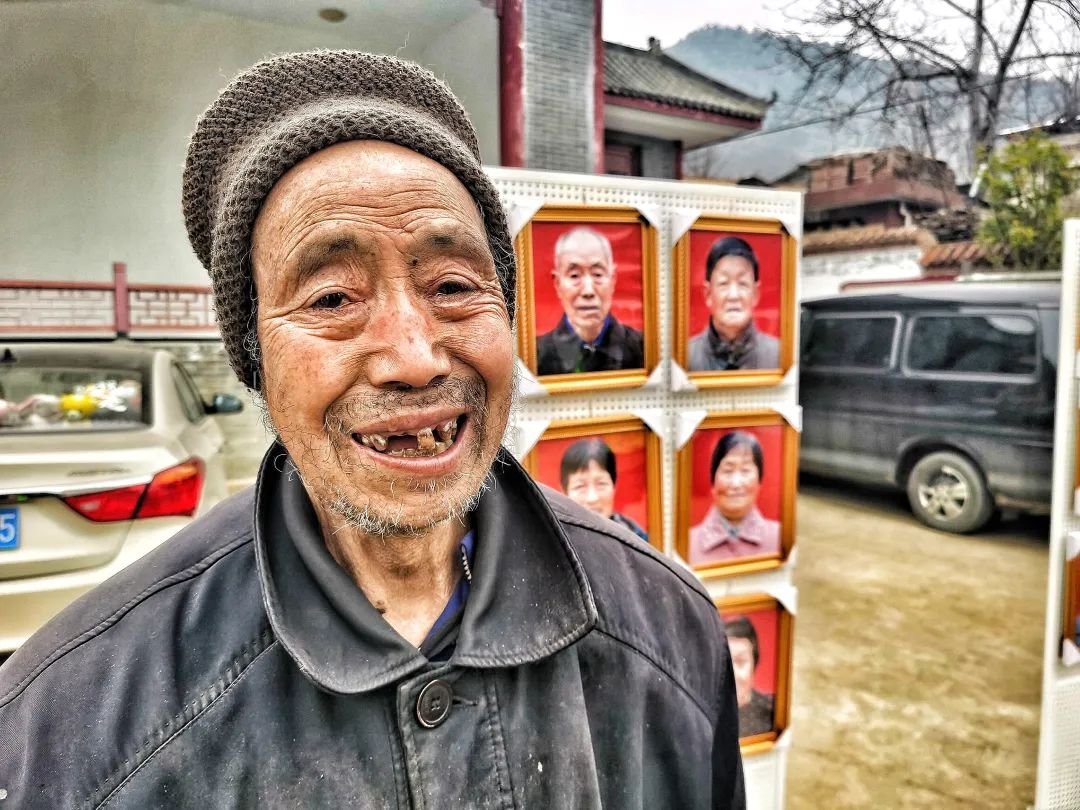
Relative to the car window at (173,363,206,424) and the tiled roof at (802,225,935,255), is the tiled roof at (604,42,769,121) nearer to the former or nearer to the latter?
the tiled roof at (802,225,935,255)

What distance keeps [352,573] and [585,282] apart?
3.12 feet

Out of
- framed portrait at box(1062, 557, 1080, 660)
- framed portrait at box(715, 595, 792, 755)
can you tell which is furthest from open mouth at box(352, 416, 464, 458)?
framed portrait at box(1062, 557, 1080, 660)

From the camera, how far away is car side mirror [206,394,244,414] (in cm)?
145

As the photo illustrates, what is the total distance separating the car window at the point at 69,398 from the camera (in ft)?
4.03

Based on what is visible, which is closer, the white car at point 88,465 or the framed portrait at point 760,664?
the white car at point 88,465

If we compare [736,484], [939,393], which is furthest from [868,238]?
[736,484]

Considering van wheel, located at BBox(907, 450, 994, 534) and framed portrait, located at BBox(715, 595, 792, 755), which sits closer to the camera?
framed portrait, located at BBox(715, 595, 792, 755)

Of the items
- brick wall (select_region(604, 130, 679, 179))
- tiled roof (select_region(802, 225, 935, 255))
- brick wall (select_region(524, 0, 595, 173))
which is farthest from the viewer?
tiled roof (select_region(802, 225, 935, 255))

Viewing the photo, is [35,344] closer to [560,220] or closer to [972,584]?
[560,220]

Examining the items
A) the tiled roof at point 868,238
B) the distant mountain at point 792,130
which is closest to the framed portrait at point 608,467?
the distant mountain at point 792,130

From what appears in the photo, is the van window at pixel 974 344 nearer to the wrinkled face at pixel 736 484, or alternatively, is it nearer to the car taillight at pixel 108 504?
the wrinkled face at pixel 736 484

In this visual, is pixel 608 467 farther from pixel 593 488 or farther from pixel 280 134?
pixel 280 134

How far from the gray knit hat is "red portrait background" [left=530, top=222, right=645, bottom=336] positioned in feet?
2.15

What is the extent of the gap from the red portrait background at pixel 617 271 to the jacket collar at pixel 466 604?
0.71m
